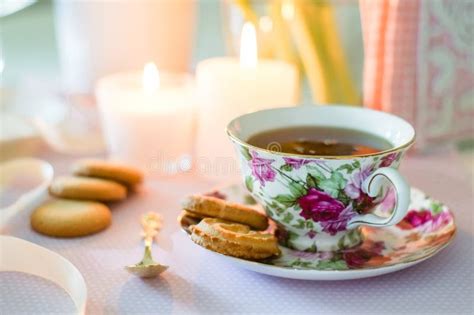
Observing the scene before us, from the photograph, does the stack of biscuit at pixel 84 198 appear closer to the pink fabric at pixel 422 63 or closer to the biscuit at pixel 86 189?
the biscuit at pixel 86 189

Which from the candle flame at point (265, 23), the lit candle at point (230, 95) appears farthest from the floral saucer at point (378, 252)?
the candle flame at point (265, 23)

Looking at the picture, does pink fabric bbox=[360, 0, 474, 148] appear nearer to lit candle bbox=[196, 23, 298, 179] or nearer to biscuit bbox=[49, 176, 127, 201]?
lit candle bbox=[196, 23, 298, 179]

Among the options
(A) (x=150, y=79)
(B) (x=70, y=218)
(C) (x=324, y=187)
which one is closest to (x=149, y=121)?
(A) (x=150, y=79)

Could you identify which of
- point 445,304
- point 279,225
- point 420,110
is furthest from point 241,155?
point 420,110

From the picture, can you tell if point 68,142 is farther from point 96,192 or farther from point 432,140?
point 432,140

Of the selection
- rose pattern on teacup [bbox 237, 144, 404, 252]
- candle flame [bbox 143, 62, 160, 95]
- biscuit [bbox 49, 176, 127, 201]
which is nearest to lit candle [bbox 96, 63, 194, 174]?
candle flame [bbox 143, 62, 160, 95]

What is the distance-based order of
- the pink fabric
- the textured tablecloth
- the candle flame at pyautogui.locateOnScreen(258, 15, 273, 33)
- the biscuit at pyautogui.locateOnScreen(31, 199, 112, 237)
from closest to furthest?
the textured tablecloth
the biscuit at pyautogui.locateOnScreen(31, 199, 112, 237)
the pink fabric
the candle flame at pyautogui.locateOnScreen(258, 15, 273, 33)
